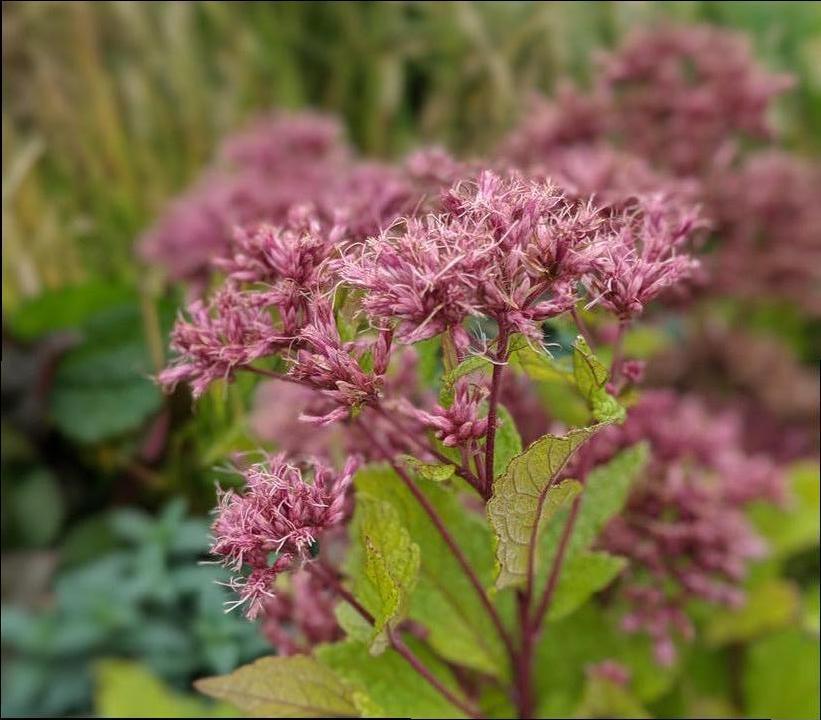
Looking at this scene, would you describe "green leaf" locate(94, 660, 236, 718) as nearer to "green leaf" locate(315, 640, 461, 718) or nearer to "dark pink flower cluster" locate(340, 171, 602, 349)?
"green leaf" locate(315, 640, 461, 718)

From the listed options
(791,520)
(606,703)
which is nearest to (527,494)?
(606,703)

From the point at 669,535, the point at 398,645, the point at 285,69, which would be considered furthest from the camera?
the point at 285,69

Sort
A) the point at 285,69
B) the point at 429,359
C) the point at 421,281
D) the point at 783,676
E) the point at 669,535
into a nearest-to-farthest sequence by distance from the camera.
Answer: the point at 421,281
the point at 429,359
the point at 669,535
the point at 783,676
the point at 285,69

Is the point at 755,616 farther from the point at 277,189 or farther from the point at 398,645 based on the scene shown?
the point at 277,189

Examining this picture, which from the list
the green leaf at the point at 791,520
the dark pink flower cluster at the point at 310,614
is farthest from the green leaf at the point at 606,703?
the green leaf at the point at 791,520

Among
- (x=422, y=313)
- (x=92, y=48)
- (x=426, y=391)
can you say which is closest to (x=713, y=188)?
(x=426, y=391)

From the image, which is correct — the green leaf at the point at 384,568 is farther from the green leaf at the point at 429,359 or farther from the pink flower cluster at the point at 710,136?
the pink flower cluster at the point at 710,136

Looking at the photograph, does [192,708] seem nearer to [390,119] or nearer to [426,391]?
[426,391]
